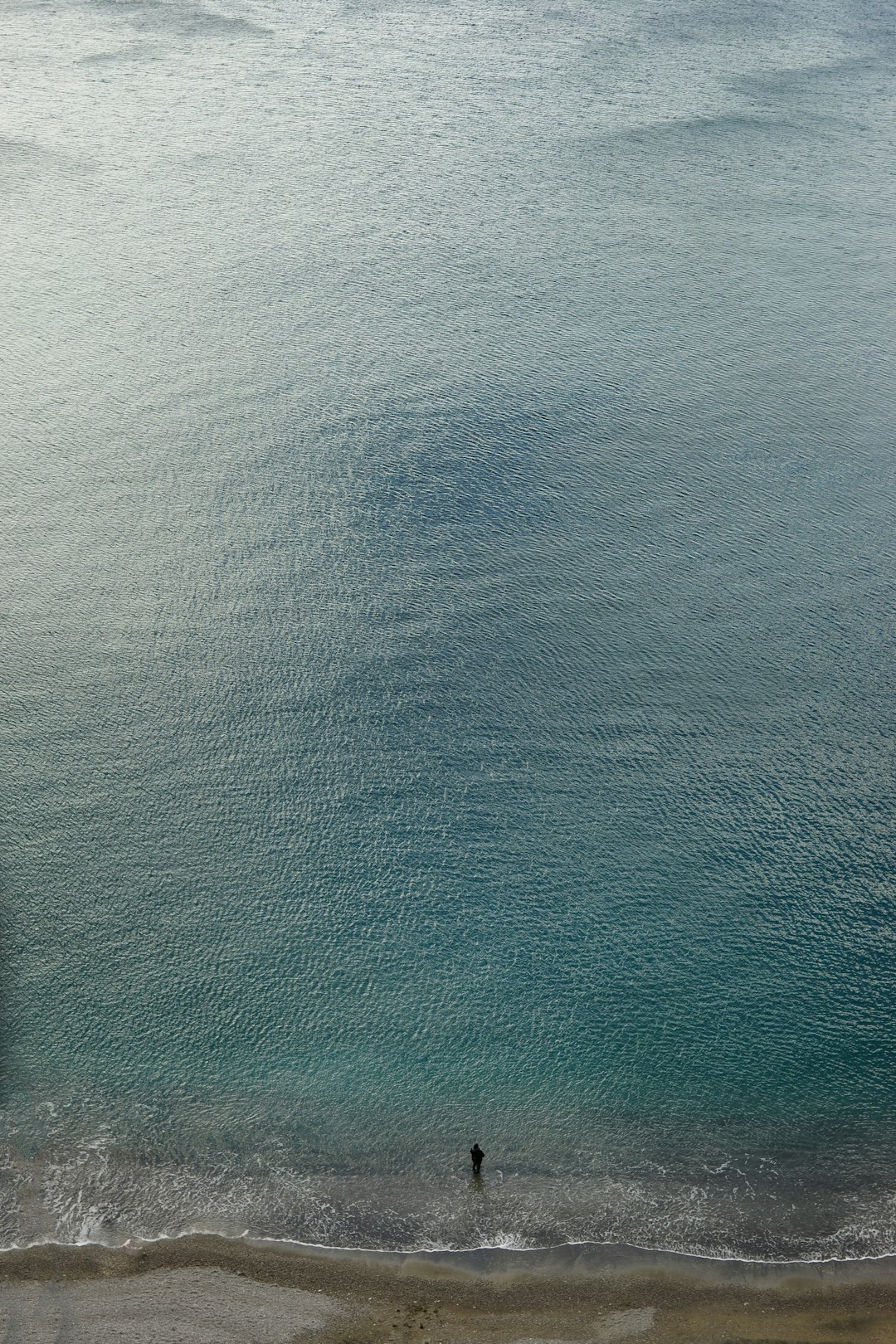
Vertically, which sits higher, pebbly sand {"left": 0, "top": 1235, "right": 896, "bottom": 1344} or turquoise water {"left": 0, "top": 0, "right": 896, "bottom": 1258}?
turquoise water {"left": 0, "top": 0, "right": 896, "bottom": 1258}

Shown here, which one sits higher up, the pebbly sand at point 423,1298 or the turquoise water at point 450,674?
the turquoise water at point 450,674

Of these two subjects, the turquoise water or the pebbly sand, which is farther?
the turquoise water

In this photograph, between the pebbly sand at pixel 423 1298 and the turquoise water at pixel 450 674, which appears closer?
the pebbly sand at pixel 423 1298

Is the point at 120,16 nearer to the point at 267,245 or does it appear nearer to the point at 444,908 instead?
the point at 267,245

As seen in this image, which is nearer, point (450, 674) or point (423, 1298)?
point (423, 1298)
